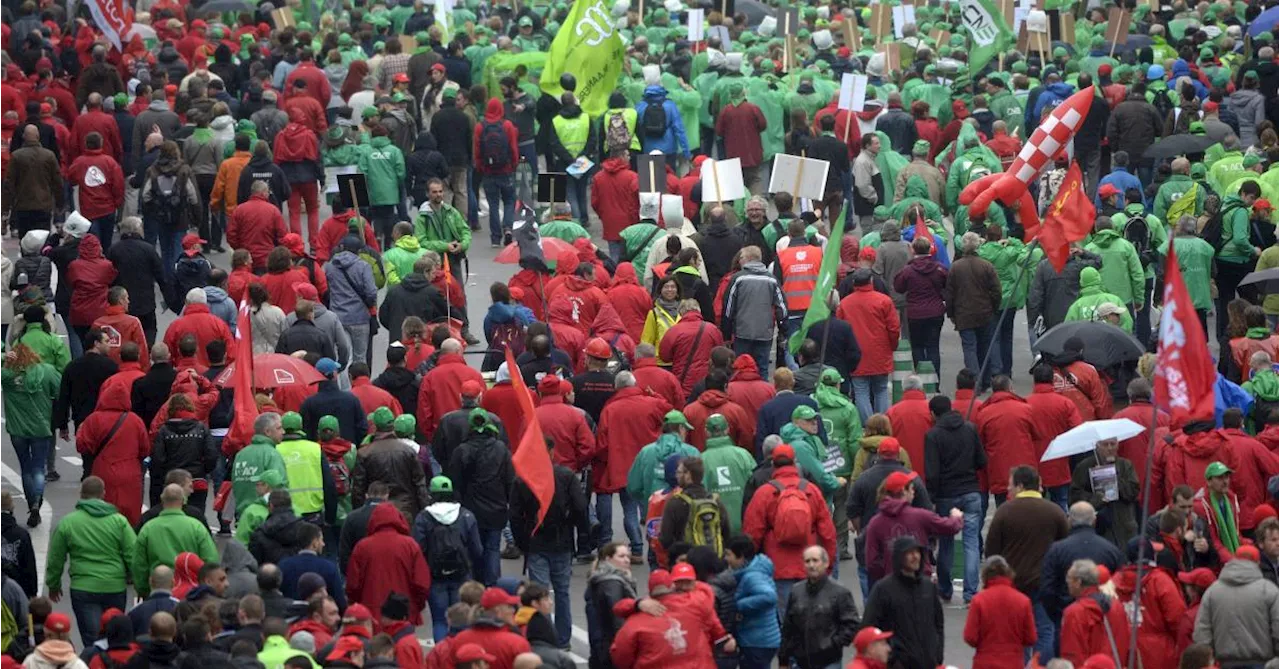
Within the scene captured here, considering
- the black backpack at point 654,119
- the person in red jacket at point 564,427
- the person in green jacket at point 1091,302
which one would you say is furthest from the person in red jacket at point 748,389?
the black backpack at point 654,119

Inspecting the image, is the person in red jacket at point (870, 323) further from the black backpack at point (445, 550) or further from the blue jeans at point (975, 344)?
the black backpack at point (445, 550)

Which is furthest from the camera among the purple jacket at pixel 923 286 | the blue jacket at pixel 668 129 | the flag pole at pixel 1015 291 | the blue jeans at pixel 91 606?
the blue jacket at pixel 668 129

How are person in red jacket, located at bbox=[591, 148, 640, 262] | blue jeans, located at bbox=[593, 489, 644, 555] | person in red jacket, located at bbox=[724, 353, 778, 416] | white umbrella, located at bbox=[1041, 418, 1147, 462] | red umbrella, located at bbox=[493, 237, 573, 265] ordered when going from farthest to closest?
person in red jacket, located at bbox=[591, 148, 640, 262] → red umbrella, located at bbox=[493, 237, 573, 265] → person in red jacket, located at bbox=[724, 353, 778, 416] → blue jeans, located at bbox=[593, 489, 644, 555] → white umbrella, located at bbox=[1041, 418, 1147, 462]

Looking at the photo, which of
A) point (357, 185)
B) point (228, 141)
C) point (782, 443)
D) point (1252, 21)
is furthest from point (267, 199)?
point (1252, 21)

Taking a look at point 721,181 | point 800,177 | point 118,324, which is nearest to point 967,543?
point 118,324

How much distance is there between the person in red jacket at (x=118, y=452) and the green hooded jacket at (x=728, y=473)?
156 inches

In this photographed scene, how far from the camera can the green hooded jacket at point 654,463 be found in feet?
57.4

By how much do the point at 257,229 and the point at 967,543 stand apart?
8.54 meters

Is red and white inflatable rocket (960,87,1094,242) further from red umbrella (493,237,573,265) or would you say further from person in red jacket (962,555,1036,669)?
person in red jacket (962,555,1036,669)

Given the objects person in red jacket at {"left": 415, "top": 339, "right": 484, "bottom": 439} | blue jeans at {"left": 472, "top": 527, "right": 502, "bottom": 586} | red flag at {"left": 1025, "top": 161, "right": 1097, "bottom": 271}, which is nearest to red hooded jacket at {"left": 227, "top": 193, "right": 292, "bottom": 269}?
person in red jacket at {"left": 415, "top": 339, "right": 484, "bottom": 439}

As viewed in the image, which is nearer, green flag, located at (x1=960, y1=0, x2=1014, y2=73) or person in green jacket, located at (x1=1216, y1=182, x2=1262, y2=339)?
person in green jacket, located at (x1=1216, y1=182, x2=1262, y2=339)

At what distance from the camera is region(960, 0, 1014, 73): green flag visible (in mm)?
32531

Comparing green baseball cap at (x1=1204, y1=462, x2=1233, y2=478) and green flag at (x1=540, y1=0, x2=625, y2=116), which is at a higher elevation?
green flag at (x1=540, y1=0, x2=625, y2=116)

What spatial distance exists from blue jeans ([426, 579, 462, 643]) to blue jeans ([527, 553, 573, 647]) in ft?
1.95
